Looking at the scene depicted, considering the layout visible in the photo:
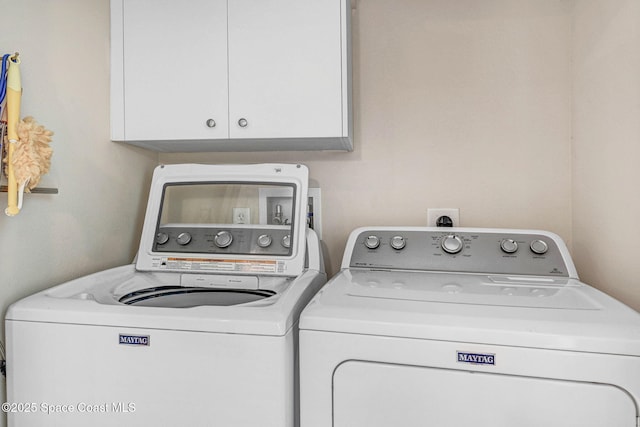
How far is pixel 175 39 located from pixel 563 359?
5.32 feet

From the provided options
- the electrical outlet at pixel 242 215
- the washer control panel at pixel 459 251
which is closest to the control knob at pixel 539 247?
the washer control panel at pixel 459 251

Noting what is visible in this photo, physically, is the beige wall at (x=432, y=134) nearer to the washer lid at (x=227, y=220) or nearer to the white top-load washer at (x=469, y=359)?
the washer lid at (x=227, y=220)

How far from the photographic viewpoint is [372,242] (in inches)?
60.0

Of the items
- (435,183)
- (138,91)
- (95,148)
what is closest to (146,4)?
(138,91)

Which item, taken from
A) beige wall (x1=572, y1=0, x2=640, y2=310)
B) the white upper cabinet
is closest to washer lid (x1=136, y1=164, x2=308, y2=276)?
the white upper cabinet

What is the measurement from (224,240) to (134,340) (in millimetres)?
572

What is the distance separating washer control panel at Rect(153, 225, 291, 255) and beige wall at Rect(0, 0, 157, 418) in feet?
0.80

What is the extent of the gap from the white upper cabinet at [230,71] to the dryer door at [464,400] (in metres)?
0.88

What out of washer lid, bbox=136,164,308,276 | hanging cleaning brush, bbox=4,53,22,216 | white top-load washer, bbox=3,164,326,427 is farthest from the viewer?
washer lid, bbox=136,164,308,276

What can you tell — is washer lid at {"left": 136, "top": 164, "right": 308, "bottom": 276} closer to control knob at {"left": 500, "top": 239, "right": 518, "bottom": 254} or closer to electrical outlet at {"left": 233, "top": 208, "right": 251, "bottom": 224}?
electrical outlet at {"left": 233, "top": 208, "right": 251, "bottom": 224}

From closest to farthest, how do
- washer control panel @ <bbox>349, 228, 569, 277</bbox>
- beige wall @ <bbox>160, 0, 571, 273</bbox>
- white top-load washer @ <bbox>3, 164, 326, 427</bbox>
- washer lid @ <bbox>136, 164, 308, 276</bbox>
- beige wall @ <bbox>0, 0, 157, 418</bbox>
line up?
white top-load washer @ <bbox>3, 164, 326, 427</bbox>, beige wall @ <bbox>0, 0, 157, 418</bbox>, washer control panel @ <bbox>349, 228, 569, 277</bbox>, washer lid @ <bbox>136, 164, 308, 276</bbox>, beige wall @ <bbox>160, 0, 571, 273</bbox>

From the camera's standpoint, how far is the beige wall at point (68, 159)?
119 cm

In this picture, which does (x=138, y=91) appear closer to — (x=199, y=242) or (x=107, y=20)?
(x=107, y=20)

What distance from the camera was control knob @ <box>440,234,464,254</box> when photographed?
56.7 inches
